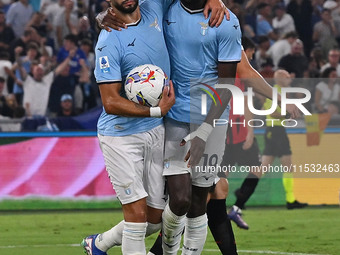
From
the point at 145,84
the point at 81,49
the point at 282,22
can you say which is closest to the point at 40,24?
the point at 81,49

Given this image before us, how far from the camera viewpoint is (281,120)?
11.9 metres

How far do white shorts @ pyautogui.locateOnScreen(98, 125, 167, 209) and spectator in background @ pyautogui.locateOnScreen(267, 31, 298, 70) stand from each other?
868cm

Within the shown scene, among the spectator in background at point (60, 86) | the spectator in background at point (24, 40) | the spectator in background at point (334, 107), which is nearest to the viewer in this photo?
the spectator in background at point (334, 107)

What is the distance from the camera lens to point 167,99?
21.1ft

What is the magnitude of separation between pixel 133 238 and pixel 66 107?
7243mm

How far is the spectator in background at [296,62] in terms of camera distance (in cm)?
1470

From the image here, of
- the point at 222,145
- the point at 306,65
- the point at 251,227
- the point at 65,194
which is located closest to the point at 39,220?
the point at 65,194

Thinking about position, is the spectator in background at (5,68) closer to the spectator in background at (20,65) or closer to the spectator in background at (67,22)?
the spectator in background at (20,65)

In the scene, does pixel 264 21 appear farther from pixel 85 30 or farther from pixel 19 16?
pixel 19 16

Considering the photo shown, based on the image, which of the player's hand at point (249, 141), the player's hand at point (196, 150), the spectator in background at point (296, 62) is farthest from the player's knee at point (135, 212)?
the spectator in background at point (296, 62)

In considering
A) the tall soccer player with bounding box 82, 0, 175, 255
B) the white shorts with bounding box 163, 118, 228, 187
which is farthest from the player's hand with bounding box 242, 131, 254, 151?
the tall soccer player with bounding box 82, 0, 175, 255

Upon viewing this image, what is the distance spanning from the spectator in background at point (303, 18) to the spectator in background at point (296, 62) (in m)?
0.86

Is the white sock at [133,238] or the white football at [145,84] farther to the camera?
the white sock at [133,238]

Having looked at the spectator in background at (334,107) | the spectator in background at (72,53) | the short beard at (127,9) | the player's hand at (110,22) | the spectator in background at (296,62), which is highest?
the short beard at (127,9)
